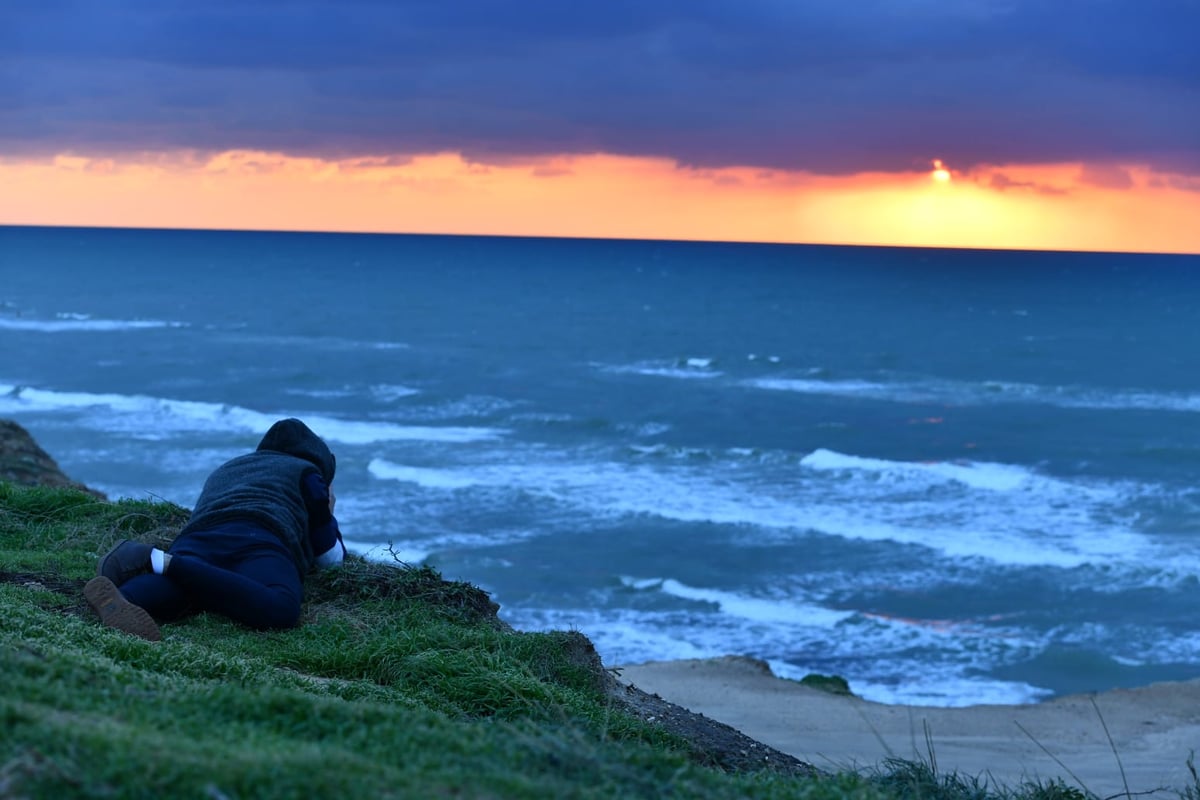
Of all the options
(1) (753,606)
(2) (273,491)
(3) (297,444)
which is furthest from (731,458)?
(2) (273,491)

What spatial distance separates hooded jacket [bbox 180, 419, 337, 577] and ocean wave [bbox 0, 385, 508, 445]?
3024cm

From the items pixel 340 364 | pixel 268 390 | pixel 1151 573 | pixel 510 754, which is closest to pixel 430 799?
pixel 510 754

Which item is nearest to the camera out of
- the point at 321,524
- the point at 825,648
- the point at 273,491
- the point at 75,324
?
the point at 273,491

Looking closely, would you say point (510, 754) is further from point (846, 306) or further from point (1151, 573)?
point (846, 306)

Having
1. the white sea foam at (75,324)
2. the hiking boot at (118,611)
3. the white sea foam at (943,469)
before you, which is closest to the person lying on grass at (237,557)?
the hiking boot at (118,611)

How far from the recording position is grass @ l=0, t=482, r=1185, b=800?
3756 mm

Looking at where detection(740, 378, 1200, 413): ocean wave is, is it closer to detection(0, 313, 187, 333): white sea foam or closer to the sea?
the sea

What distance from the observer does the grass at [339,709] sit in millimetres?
3756

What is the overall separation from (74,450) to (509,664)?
3197cm

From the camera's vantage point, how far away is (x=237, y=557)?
23.8 feet

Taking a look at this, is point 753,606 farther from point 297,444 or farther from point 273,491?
point 273,491

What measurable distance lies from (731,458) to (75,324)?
→ 5292 centimetres

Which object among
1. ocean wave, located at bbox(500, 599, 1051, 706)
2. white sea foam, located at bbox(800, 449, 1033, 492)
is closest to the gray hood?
ocean wave, located at bbox(500, 599, 1051, 706)

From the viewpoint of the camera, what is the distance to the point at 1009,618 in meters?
22.5
